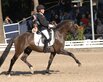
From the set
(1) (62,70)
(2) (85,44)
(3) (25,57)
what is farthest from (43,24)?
(2) (85,44)

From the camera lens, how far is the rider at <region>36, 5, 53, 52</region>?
14398mm

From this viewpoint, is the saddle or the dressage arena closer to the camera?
the dressage arena

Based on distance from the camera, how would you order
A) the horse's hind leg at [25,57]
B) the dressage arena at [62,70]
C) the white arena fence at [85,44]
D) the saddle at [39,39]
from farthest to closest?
the white arena fence at [85,44]
the horse's hind leg at [25,57]
the saddle at [39,39]
the dressage arena at [62,70]

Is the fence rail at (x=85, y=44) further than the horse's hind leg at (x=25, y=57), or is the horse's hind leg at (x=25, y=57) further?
the fence rail at (x=85, y=44)

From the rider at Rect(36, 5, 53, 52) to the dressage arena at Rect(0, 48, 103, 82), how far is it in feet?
3.40

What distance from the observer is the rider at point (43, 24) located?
14.4m

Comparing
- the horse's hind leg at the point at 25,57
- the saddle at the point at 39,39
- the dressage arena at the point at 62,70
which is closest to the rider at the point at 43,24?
the saddle at the point at 39,39

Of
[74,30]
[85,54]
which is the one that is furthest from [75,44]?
[74,30]

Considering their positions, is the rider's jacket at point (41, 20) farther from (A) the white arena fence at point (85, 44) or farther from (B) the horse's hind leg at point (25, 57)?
(A) the white arena fence at point (85, 44)

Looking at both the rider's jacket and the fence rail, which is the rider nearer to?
the rider's jacket

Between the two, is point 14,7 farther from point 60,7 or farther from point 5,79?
point 5,79

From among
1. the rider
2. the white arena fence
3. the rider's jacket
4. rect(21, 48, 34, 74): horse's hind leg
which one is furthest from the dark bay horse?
the white arena fence

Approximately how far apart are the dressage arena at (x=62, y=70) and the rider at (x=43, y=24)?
1.03 metres

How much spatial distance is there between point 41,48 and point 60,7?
14.3 metres
